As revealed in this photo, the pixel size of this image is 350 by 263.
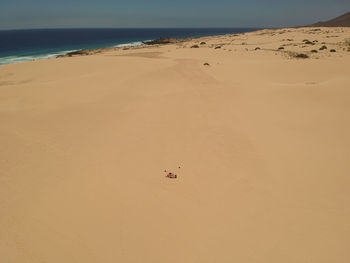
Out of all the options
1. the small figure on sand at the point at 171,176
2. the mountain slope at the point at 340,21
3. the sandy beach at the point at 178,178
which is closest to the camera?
the sandy beach at the point at 178,178

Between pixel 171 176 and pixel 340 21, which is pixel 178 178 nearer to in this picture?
pixel 171 176

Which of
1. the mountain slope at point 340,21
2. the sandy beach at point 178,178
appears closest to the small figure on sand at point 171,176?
the sandy beach at point 178,178

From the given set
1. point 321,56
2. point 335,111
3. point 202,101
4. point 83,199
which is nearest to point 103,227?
point 83,199

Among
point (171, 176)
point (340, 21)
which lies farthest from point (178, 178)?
point (340, 21)

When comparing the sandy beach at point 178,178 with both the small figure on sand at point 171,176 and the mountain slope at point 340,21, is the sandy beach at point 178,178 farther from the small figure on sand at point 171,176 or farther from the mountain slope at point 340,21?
the mountain slope at point 340,21

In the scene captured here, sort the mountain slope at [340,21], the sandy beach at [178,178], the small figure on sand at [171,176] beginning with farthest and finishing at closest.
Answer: the mountain slope at [340,21]
the small figure on sand at [171,176]
the sandy beach at [178,178]

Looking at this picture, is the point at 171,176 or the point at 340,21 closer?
the point at 171,176

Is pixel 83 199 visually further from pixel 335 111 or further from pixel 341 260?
pixel 335 111

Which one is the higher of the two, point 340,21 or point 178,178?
point 340,21

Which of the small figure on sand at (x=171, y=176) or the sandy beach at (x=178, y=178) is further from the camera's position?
the small figure on sand at (x=171, y=176)
